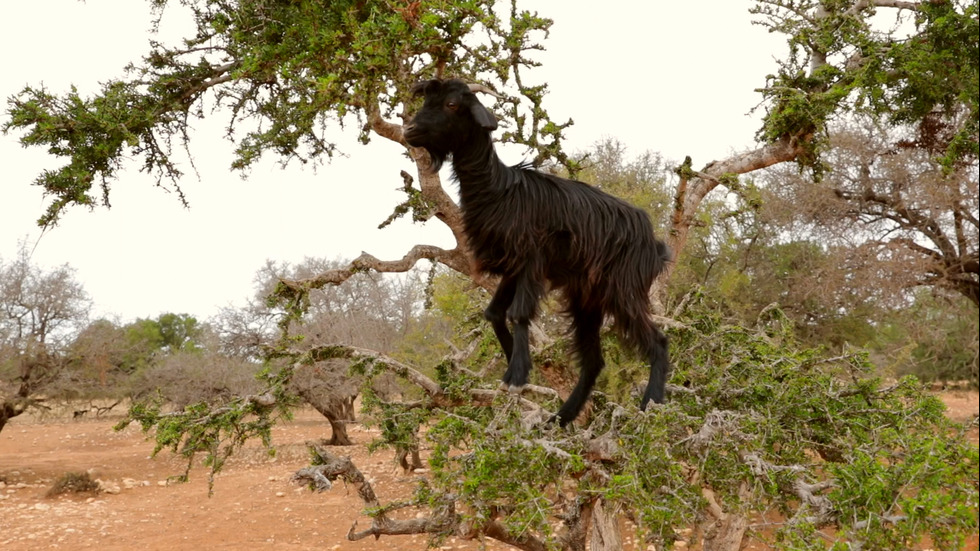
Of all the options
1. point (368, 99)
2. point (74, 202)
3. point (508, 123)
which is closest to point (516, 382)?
point (368, 99)

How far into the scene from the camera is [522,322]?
2.51 metres

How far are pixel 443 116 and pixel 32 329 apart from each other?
53.0 feet

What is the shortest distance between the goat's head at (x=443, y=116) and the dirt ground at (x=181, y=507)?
Result: 16.4 feet

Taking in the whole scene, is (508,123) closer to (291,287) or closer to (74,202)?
(291,287)

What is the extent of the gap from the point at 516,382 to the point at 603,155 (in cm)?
1169

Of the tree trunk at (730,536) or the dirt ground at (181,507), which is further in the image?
the dirt ground at (181,507)

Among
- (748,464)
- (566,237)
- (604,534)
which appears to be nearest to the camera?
(748,464)

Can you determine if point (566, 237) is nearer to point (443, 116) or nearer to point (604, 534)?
point (443, 116)

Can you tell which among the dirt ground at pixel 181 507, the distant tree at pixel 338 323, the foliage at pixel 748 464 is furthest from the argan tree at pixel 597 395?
the distant tree at pixel 338 323

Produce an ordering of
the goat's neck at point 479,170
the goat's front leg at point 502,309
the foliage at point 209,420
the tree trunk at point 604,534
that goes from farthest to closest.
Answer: the tree trunk at point 604,534 → the foliage at point 209,420 → the goat's front leg at point 502,309 → the goat's neck at point 479,170

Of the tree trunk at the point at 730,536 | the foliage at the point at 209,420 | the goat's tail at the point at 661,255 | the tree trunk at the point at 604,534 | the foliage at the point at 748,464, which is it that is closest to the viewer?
the foliage at the point at 748,464

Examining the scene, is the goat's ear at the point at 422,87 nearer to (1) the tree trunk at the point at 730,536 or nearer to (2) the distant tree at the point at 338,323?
(1) the tree trunk at the point at 730,536

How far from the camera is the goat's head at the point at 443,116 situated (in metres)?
2.47

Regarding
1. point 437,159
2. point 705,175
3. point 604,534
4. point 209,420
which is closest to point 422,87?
point 437,159
